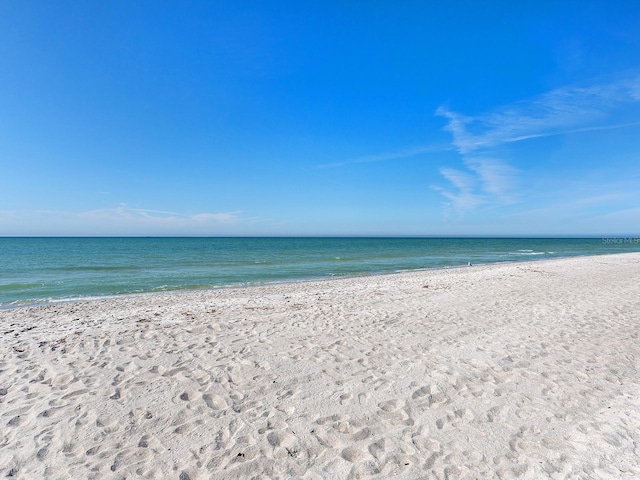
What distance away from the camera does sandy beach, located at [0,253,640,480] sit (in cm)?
352

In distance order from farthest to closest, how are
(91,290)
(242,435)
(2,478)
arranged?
(91,290)
(242,435)
(2,478)

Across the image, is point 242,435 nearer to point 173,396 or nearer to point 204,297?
point 173,396

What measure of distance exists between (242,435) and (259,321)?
5.16m

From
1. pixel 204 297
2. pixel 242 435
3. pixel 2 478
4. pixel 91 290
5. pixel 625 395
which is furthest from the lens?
pixel 91 290

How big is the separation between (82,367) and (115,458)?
3.02 m

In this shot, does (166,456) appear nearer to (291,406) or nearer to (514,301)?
(291,406)

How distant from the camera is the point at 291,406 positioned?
457cm

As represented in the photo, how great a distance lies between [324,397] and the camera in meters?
4.81

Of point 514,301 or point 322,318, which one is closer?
point 322,318

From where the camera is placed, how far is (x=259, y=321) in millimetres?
9055

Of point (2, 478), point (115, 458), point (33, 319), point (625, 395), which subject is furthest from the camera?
point (33, 319)

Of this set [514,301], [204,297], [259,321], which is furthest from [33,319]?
[514,301]

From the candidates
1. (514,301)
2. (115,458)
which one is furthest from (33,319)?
(514,301)

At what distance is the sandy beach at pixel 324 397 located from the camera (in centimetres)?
352
